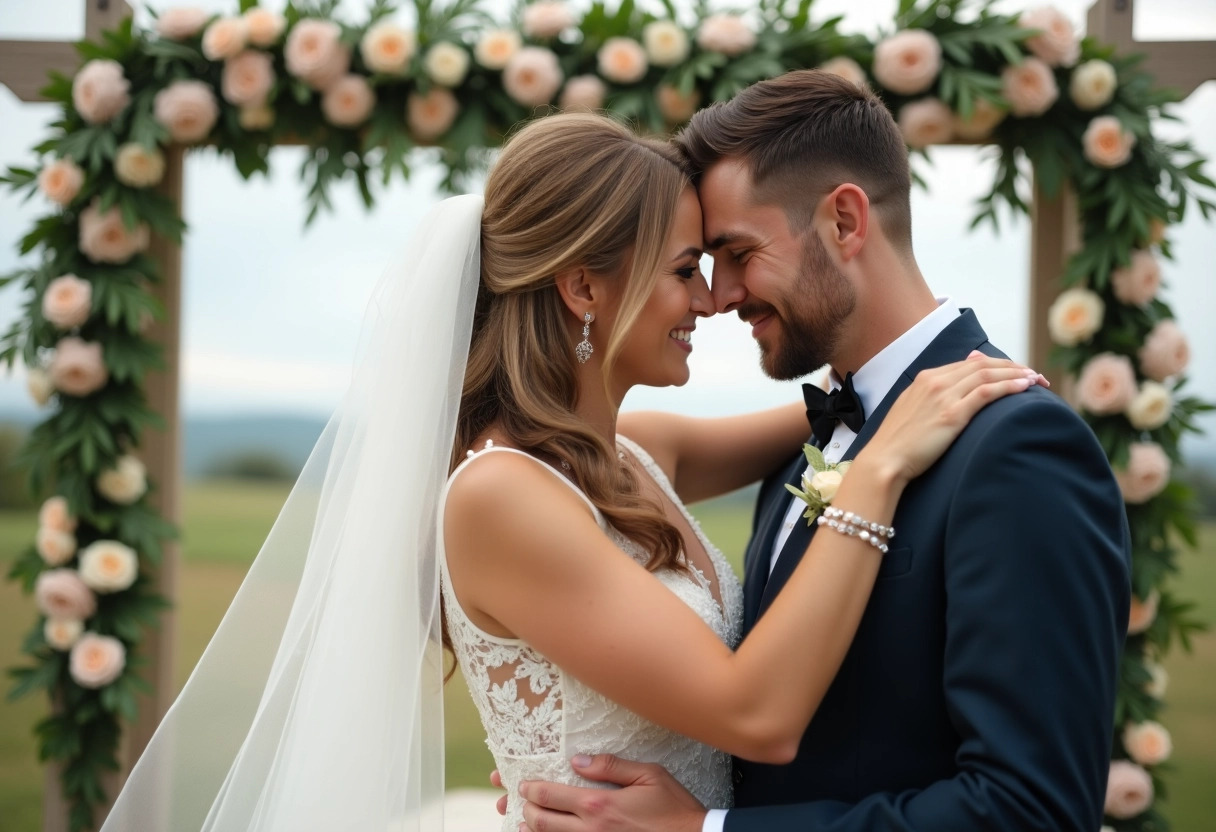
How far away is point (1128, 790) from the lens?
4.06 m

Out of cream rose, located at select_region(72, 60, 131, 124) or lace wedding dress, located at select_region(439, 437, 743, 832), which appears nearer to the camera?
lace wedding dress, located at select_region(439, 437, 743, 832)

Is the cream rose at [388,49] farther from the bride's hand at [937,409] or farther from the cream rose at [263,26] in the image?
the bride's hand at [937,409]

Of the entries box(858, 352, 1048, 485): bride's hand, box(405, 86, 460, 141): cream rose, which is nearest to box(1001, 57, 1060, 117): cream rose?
box(405, 86, 460, 141): cream rose

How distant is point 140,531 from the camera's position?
4.34 meters

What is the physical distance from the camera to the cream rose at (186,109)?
4.15 m

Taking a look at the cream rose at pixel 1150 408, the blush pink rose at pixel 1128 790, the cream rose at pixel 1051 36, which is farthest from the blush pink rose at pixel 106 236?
the blush pink rose at pixel 1128 790

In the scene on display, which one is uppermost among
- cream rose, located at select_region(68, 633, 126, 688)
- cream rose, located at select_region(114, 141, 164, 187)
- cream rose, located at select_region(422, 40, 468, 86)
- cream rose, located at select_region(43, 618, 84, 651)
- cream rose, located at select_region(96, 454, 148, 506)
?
cream rose, located at select_region(422, 40, 468, 86)

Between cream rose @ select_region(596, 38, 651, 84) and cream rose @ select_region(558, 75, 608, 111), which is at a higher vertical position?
cream rose @ select_region(596, 38, 651, 84)

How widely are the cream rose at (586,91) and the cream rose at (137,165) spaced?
1.69 metres

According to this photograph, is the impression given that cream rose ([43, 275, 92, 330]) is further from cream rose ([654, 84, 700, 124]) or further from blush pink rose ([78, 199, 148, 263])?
cream rose ([654, 84, 700, 124])

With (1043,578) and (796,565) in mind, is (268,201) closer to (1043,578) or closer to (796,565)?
(796,565)

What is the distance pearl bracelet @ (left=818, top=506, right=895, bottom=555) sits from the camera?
2033 millimetres

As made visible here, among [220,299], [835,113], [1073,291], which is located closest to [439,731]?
[835,113]

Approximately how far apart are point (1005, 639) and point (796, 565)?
1.65ft
